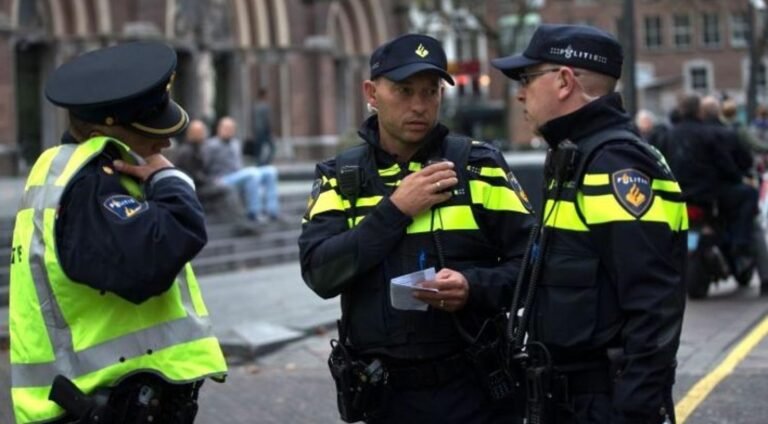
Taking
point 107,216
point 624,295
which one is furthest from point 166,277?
point 624,295

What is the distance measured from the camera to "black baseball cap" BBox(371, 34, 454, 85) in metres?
4.08

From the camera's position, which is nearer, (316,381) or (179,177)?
(179,177)

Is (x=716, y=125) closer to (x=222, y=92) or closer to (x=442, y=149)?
(x=442, y=149)

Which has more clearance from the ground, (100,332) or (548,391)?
(100,332)

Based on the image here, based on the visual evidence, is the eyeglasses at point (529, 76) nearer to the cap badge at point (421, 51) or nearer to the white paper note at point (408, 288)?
the cap badge at point (421, 51)

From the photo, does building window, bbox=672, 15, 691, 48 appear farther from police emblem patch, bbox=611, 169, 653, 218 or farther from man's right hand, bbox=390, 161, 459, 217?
police emblem patch, bbox=611, 169, 653, 218

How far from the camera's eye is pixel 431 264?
4.04m

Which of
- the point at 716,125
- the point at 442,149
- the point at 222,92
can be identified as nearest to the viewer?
the point at 442,149

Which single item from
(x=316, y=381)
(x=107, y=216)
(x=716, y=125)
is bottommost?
(x=316, y=381)

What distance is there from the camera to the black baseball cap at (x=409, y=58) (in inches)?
161

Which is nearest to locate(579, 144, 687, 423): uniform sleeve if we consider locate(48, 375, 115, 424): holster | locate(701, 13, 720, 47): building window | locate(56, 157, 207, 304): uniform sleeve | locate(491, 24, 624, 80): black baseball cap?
locate(491, 24, 624, 80): black baseball cap

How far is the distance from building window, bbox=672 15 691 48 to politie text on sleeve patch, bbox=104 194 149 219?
7358 cm

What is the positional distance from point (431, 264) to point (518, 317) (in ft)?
1.05

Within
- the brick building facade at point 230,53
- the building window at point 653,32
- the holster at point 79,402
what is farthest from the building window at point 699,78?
the holster at point 79,402
